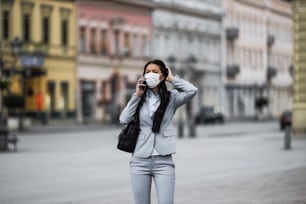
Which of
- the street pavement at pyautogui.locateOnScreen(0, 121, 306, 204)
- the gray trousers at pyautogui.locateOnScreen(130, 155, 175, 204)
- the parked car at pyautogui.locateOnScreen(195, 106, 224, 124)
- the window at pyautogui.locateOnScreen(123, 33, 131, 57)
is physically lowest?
the parked car at pyautogui.locateOnScreen(195, 106, 224, 124)

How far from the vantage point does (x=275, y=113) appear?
108250mm

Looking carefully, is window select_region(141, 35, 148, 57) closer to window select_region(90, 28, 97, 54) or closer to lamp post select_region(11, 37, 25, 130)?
window select_region(90, 28, 97, 54)

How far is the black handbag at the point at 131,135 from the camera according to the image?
9.68 metres

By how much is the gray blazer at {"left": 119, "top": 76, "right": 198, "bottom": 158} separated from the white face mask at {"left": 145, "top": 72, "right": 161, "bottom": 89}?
0.75ft

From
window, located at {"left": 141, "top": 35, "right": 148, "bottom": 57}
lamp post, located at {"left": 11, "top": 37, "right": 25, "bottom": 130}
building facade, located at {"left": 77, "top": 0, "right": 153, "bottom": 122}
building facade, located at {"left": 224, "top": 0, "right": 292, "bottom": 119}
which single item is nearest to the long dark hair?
lamp post, located at {"left": 11, "top": 37, "right": 25, "bottom": 130}

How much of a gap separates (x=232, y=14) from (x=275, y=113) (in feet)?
55.2

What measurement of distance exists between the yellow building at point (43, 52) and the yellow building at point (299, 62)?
65.7 ft

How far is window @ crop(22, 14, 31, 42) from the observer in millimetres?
63688

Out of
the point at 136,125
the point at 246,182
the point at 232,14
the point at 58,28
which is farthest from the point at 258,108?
the point at 136,125

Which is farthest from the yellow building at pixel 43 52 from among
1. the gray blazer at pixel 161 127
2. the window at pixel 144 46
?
the gray blazer at pixel 161 127

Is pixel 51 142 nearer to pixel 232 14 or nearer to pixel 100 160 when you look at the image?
pixel 100 160

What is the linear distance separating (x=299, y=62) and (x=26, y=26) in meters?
24.6

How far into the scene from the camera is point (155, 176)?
31.5 ft

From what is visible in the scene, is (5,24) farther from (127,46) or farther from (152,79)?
(152,79)
